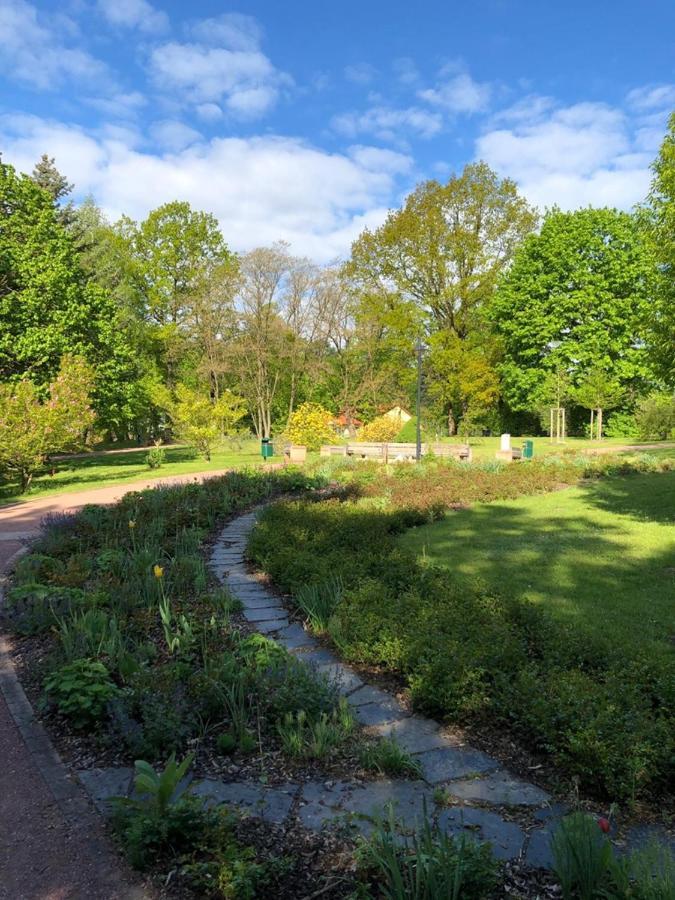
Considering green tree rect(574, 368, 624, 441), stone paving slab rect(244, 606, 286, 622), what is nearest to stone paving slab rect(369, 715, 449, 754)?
stone paving slab rect(244, 606, 286, 622)

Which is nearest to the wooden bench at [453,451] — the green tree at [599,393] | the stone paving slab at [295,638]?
the green tree at [599,393]

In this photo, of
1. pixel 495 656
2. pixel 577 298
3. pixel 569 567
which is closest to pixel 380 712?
pixel 495 656

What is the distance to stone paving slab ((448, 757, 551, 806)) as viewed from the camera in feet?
8.03

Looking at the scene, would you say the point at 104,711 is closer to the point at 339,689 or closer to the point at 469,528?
the point at 339,689

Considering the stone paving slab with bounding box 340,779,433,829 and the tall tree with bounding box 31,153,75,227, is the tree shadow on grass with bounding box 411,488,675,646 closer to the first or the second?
the stone paving slab with bounding box 340,779,433,829

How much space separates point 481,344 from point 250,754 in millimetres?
31061

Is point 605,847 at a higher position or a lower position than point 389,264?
lower

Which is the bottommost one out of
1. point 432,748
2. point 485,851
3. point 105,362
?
point 432,748

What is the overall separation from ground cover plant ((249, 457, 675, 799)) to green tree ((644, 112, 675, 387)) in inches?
197

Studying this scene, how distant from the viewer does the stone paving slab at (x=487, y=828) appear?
6.97 ft

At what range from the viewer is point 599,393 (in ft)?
86.0

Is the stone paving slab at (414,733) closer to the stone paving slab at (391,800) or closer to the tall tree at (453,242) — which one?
the stone paving slab at (391,800)

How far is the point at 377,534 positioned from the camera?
6.82 m

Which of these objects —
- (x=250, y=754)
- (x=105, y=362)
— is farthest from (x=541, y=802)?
(x=105, y=362)
